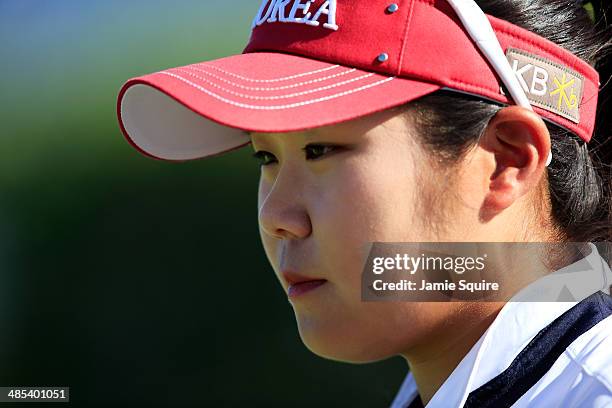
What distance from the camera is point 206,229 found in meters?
4.50

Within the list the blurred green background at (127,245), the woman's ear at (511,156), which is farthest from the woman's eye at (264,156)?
the blurred green background at (127,245)

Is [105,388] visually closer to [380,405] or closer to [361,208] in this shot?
[380,405]

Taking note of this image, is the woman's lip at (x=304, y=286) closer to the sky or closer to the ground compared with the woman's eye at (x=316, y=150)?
closer to the ground

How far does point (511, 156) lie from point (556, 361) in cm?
37

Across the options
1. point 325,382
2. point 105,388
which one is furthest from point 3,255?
point 325,382

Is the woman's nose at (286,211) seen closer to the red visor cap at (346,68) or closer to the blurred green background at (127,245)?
the red visor cap at (346,68)

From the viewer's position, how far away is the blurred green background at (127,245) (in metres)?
4.27

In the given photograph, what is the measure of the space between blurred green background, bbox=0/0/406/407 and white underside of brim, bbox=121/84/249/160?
2.46 meters

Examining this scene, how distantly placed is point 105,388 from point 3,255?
94 centimetres

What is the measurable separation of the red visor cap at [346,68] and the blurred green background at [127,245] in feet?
9.11

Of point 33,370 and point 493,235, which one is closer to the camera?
point 493,235

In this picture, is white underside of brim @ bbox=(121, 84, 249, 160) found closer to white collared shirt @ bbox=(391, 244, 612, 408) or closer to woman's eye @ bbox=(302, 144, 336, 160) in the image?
woman's eye @ bbox=(302, 144, 336, 160)

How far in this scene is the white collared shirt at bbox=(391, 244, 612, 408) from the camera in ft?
4.33

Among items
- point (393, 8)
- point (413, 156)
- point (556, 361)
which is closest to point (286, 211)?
point (413, 156)
